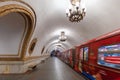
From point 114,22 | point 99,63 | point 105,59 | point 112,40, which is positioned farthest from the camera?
point 114,22

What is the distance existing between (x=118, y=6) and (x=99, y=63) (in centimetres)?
409

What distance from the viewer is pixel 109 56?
5543mm

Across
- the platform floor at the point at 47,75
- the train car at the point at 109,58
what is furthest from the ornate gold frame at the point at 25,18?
the train car at the point at 109,58

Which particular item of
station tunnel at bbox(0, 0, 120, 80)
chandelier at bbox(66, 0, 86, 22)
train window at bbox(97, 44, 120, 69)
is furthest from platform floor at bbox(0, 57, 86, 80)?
train window at bbox(97, 44, 120, 69)

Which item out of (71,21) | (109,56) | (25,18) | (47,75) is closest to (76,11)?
(71,21)

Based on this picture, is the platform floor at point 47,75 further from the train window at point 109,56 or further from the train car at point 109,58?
the train window at point 109,56

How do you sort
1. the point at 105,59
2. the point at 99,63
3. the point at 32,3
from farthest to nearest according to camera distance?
the point at 32,3 → the point at 99,63 → the point at 105,59

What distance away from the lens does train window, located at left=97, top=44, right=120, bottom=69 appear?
4934mm

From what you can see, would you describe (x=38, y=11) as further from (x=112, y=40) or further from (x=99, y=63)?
(x=112, y=40)

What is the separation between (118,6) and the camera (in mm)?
9352

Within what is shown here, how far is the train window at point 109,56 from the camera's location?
194 inches

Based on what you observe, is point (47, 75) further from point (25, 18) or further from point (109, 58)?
point (109, 58)

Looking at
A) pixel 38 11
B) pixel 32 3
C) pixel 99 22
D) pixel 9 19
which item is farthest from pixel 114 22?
pixel 9 19

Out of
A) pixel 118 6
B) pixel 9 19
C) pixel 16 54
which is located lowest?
pixel 16 54
